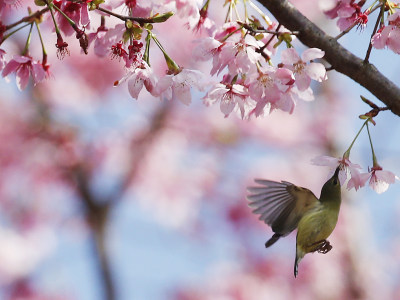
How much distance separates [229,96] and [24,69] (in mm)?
638

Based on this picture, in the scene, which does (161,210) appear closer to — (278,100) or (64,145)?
(64,145)

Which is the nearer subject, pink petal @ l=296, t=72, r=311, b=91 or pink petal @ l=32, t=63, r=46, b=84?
pink petal @ l=296, t=72, r=311, b=91

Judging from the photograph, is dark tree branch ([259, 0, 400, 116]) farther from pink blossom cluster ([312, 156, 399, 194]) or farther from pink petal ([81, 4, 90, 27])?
pink petal ([81, 4, 90, 27])

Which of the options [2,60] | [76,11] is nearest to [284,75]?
[76,11]

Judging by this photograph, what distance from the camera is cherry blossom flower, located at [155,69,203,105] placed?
5.59 feet

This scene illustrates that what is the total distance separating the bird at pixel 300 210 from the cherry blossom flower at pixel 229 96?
0.24 m

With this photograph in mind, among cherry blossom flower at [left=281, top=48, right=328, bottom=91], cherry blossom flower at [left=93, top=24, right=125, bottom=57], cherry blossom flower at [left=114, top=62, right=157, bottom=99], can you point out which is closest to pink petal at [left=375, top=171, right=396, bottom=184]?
cherry blossom flower at [left=281, top=48, right=328, bottom=91]

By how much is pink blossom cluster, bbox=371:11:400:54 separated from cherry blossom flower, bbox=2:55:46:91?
0.98 m

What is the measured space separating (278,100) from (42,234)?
8880 mm

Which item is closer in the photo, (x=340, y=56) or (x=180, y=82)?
(x=340, y=56)

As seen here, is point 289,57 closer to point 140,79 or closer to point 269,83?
point 269,83

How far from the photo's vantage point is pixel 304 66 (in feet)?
5.41

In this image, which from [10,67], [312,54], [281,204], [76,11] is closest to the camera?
[312,54]

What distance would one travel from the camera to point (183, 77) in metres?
1.72
